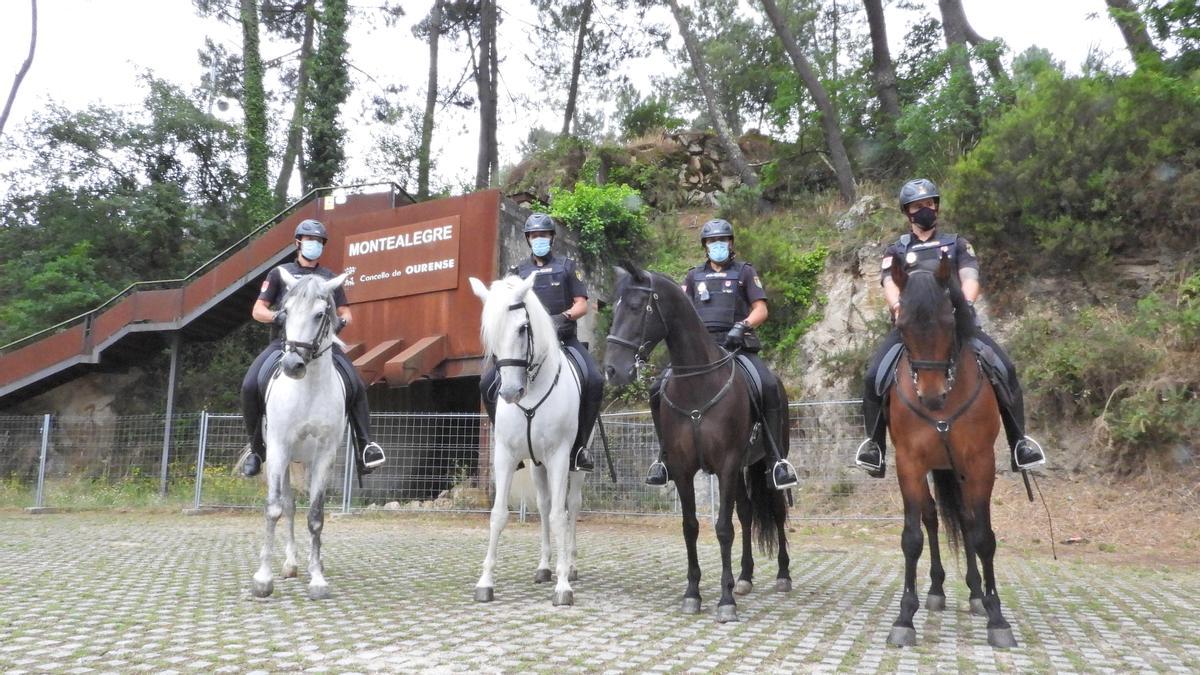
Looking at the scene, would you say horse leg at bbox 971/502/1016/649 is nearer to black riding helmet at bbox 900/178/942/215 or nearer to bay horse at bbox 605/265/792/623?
bay horse at bbox 605/265/792/623

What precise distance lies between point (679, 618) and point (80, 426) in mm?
17969

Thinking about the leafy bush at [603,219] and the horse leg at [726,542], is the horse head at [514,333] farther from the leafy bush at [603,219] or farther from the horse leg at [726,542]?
the leafy bush at [603,219]

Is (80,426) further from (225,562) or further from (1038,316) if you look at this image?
(1038,316)

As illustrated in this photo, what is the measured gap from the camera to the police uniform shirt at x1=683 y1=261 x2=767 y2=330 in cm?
722

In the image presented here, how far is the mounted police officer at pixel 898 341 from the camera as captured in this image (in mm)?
5613

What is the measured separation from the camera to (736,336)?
6719 mm

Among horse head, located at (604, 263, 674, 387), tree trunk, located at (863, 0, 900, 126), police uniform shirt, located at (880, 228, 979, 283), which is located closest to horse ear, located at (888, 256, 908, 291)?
police uniform shirt, located at (880, 228, 979, 283)

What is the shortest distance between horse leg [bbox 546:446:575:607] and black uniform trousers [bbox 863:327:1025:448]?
245 cm

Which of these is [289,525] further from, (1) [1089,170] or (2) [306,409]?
(1) [1089,170]

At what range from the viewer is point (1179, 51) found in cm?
1406

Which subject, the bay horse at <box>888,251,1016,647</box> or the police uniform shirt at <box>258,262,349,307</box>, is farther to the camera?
the police uniform shirt at <box>258,262,349,307</box>

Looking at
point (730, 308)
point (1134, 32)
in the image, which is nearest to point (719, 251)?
point (730, 308)

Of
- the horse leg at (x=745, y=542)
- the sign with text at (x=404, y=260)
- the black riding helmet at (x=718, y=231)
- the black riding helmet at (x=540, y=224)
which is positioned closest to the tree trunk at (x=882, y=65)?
the sign with text at (x=404, y=260)

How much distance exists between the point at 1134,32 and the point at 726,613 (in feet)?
49.6
